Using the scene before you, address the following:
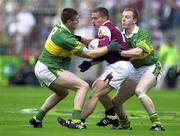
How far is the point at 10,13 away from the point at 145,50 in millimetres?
21843

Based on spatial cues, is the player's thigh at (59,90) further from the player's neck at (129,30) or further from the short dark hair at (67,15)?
the player's neck at (129,30)

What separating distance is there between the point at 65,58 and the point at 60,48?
0.97ft

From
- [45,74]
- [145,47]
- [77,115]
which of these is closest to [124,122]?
[77,115]

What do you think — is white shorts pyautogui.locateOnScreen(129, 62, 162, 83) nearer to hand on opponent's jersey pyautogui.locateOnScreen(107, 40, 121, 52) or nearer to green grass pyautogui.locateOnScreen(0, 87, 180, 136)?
hand on opponent's jersey pyautogui.locateOnScreen(107, 40, 121, 52)

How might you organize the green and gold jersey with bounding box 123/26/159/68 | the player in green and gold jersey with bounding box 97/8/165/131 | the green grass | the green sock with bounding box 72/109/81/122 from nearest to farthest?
the green grass < the green sock with bounding box 72/109/81/122 < the player in green and gold jersey with bounding box 97/8/165/131 < the green and gold jersey with bounding box 123/26/159/68

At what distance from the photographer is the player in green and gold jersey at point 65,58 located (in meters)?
15.3

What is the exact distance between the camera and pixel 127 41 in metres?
15.9

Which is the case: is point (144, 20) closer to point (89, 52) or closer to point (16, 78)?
point (16, 78)

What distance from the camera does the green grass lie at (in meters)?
14.7

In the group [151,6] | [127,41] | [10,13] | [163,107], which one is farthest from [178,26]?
[127,41]

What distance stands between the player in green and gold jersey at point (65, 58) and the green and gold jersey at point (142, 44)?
1.67 feet

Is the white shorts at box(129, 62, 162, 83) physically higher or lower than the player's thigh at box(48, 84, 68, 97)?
higher

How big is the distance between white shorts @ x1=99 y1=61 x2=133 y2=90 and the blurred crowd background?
19244 mm

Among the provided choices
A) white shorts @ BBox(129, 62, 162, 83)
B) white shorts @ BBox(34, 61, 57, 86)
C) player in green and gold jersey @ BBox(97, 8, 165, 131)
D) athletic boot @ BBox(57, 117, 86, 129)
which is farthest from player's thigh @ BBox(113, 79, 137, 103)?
white shorts @ BBox(34, 61, 57, 86)
